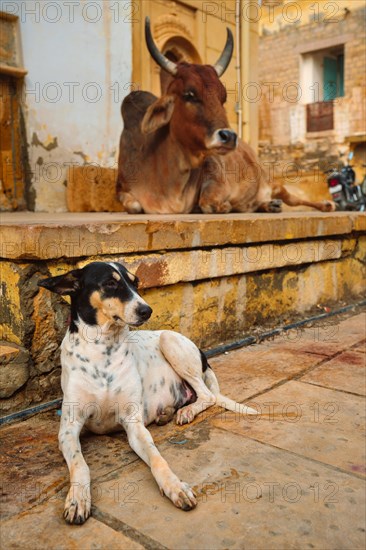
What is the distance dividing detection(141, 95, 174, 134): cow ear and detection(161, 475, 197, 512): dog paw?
3.53 m

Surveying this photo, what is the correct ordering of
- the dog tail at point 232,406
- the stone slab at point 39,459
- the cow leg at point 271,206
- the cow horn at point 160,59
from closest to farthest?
the stone slab at point 39,459 → the dog tail at point 232,406 → the cow horn at point 160,59 → the cow leg at point 271,206

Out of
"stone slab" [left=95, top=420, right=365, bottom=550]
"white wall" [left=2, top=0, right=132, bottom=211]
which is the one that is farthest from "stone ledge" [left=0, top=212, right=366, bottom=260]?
"white wall" [left=2, top=0, right=132, bottom=211]

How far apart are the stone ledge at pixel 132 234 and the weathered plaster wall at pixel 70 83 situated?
329 centimetres

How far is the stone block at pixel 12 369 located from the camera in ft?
8.79

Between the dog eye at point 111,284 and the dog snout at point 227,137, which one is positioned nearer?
the dog eye at point 111,284

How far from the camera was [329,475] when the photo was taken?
6.88ft

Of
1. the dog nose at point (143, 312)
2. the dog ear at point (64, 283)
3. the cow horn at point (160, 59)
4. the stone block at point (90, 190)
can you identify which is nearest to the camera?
the dog nose at point (143, 312)

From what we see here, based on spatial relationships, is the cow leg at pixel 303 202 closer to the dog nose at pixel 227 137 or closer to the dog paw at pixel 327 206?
the dog paw at pixel 327 206

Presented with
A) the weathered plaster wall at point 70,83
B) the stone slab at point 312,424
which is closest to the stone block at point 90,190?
the weathered plaster wall at point 70,83

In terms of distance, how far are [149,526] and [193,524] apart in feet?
0.46

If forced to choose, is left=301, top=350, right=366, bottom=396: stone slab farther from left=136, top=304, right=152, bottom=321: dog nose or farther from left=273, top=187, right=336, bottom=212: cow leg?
left=273, top=187, right=336, bottom=212: cow leg

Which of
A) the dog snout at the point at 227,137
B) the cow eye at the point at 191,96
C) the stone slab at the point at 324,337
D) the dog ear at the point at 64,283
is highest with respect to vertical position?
the cow eye at the point at 191,96

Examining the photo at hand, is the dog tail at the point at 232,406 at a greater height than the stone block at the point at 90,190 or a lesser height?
lesser

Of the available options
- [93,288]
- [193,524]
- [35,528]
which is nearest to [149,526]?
[193,524]
